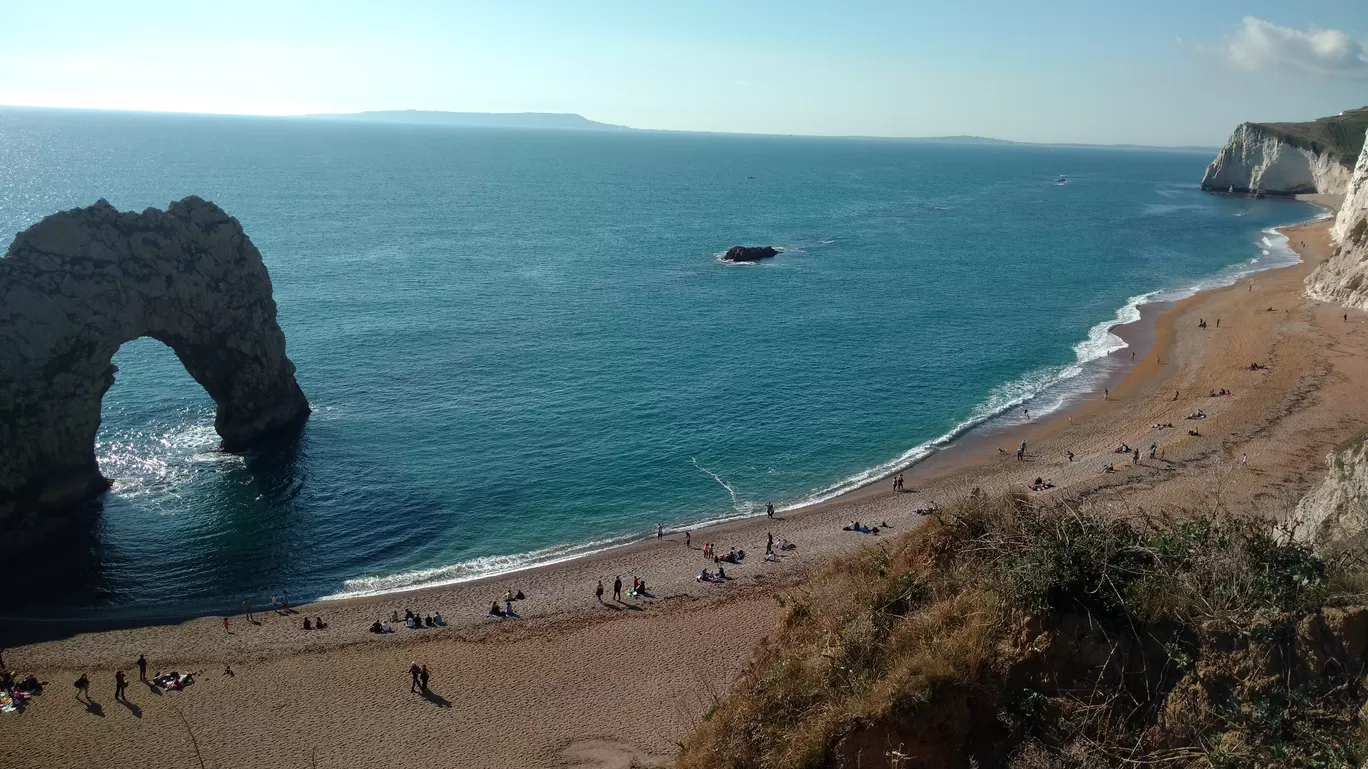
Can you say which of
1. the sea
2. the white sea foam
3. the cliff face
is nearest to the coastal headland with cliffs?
the white sea foam

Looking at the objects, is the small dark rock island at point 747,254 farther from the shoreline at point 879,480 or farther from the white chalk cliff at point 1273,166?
the white chalk cliff at point 1273,166

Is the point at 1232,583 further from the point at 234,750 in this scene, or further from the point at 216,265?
the point at 216,265

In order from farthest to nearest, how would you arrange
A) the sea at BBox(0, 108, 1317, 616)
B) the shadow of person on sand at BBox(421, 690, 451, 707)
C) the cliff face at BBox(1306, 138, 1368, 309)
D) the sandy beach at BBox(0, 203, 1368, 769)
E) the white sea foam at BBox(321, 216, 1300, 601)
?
the cliff face at BBox(1306, 138, 1368, 309)
the sea at BBox(0, 108, 1317, 616)
the white sea foam at BBox(321, 216, 1300, 601)
the shadow of person on sand at BBox(421, 690, 451, 707)
the sandy beach at BBox(0, 203, 1368, 769)

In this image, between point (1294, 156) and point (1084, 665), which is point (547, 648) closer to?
point (1084, 665)

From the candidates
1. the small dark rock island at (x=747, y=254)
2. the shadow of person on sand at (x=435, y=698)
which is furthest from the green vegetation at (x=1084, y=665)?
the small dark rock island at (x=747, y=254)

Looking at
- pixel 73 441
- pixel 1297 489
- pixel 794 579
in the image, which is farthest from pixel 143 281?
pixel 1297 489

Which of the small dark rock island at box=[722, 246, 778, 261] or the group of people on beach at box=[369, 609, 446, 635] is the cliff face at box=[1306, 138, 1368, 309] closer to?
the small dark rock island at box=[722, 246, 778, 261]

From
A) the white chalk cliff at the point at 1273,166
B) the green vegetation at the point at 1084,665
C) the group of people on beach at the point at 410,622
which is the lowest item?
the group of people on beach at the point at 410,622
